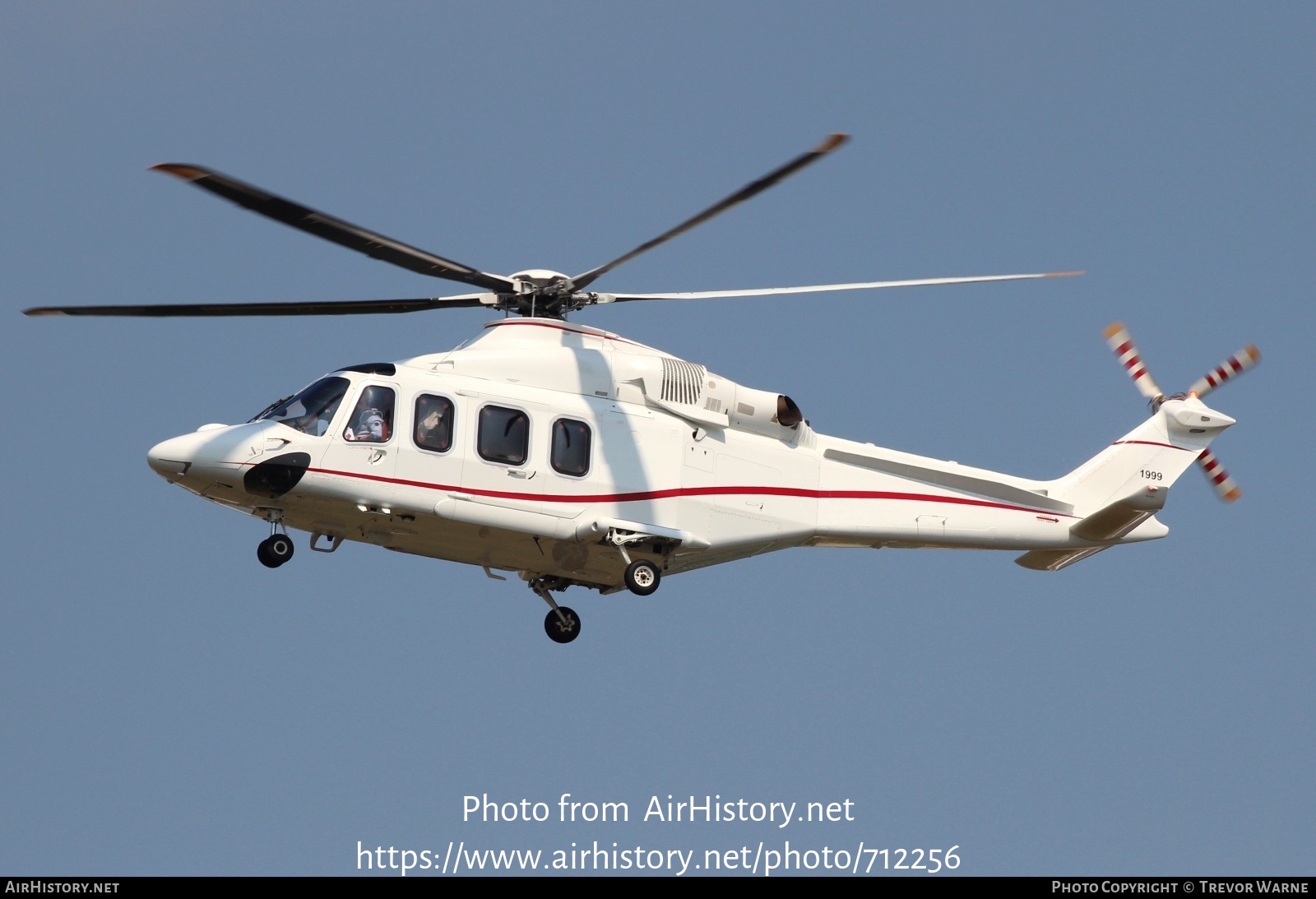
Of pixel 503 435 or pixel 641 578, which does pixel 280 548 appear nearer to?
pixel 503 435

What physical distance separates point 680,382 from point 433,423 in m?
3.09

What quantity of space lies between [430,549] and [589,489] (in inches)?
76.5

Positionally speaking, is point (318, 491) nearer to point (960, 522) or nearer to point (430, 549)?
point (430, 549)

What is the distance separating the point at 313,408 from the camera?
58.7 feet

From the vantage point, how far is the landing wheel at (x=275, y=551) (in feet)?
57.6

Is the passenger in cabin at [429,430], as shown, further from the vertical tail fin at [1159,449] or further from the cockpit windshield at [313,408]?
the vertical tail fin at [1159,449]

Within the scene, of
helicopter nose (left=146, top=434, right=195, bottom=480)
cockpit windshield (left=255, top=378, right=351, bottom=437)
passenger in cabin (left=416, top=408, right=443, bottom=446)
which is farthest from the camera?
passenger in cabin (left=416, top=408, right=443, bottom=446)

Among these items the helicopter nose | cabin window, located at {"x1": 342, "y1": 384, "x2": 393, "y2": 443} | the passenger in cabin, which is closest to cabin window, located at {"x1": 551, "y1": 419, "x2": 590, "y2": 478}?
the passenger in cabin

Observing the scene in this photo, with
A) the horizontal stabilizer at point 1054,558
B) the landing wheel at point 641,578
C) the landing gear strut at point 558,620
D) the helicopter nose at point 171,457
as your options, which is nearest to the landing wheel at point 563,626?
the landing gear strut at point 558,620

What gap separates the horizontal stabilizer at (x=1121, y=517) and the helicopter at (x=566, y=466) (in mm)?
22

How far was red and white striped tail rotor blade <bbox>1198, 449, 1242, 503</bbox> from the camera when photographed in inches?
858

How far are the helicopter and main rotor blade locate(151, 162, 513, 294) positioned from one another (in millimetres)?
42

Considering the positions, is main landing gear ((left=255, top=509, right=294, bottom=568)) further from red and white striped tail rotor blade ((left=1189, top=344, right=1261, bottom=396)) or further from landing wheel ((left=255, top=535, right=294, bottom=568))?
red and white striped tail rotor blade ((left=1189, top=344, right=1261, bottom=396))

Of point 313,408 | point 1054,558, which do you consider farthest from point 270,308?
point 1054,558
